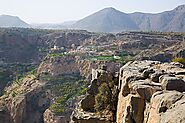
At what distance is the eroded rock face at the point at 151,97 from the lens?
1415 cm

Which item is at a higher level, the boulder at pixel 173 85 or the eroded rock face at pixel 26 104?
the boulder at pixel 173 85

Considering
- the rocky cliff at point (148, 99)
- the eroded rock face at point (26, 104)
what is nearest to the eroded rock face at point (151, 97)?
the rocky cliff at point (148, 99)

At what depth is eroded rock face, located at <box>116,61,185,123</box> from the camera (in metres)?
14.1

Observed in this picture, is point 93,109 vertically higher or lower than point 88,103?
lower

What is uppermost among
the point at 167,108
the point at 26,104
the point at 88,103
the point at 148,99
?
the point at 167,108

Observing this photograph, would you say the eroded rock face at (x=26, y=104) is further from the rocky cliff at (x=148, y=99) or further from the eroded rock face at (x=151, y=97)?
the eroded rock face at (x=151, y=97)

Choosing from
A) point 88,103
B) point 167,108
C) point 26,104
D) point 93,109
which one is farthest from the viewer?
point 26,104

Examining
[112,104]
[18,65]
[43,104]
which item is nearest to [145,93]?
[112,104]

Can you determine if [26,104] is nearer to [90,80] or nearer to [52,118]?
[52,118]

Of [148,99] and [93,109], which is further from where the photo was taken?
[93,109]

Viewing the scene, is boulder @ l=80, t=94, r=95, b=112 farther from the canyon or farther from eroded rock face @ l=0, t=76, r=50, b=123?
eroded rock face @ l=0, t=76, r=50, b=123

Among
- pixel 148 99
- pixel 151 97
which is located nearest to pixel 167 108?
pixel 151 97

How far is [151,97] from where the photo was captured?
1712cm

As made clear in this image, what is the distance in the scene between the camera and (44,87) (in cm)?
7556
